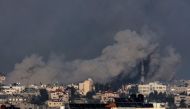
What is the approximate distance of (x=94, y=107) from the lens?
114625mm

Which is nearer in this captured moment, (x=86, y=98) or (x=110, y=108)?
(x=110, y=108)

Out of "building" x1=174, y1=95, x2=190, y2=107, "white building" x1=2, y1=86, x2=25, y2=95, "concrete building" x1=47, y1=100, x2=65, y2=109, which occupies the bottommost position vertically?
"concrete building" x1=47, y1=100, x2=65, y2=109

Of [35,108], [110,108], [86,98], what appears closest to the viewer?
[110,108]

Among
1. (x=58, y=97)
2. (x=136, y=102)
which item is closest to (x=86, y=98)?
(x=58, y=97)

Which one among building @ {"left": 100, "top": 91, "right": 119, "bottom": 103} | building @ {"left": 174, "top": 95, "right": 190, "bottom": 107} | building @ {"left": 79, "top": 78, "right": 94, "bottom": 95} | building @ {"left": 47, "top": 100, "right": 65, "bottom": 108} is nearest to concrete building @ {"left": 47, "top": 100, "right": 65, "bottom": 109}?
building @ {"left": 47, "top": 100, "right": 65, "bottom": 108}

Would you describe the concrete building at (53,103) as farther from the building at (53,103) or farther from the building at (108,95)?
the building at (108,95)

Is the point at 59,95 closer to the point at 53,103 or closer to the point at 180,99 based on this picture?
the point at 53,103

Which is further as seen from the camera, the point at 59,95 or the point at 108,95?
the point at 108,95

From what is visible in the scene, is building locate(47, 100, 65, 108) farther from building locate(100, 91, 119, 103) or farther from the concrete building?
building locate(100, 91, 119, 103)

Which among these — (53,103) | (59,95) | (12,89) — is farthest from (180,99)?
(12,89)

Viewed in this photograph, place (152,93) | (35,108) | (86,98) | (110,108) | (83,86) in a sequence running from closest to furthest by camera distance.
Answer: (110,108) < (35,108) < (86,98) < (152,93) < (83,86)

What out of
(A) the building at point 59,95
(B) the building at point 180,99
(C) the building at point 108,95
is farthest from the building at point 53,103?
(B) the building at point 180,99

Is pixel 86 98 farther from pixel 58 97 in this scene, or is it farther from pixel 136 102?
pixel 136 102

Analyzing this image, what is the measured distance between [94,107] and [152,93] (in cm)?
6936
